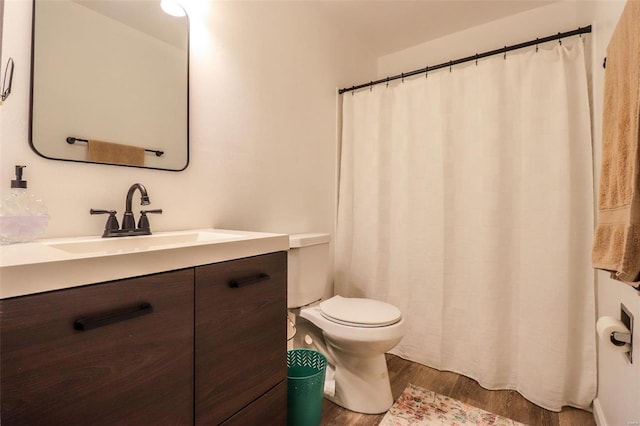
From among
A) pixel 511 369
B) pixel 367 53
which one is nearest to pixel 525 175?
pixel 511 369

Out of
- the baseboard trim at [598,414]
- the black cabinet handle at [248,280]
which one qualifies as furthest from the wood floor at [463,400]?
the black cabinet handle at [248,280]

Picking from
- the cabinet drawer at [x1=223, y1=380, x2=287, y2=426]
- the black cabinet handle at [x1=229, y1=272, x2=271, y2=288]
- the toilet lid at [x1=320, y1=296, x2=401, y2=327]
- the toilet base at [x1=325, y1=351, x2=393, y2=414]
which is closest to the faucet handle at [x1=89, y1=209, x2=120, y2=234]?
the black cabinet handle at [x1=229, y1=272, x2=271, y2=288]

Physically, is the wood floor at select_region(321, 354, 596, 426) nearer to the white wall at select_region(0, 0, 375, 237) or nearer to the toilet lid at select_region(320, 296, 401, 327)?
the toilet lid at select_region(320, 296, 401, 327)

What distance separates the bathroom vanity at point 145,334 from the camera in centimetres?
55

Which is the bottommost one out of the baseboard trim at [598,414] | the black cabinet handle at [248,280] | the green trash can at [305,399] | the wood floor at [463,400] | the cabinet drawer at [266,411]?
the wood floor at [463,400]

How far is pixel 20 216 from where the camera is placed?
85 centimetres

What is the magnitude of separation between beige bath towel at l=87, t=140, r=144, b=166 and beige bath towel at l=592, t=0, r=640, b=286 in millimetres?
1483

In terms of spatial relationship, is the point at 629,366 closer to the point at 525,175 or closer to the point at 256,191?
the point at 525,175

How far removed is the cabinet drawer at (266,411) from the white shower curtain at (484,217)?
120cm

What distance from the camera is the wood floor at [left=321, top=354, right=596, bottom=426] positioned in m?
1.50

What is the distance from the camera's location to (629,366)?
105cm

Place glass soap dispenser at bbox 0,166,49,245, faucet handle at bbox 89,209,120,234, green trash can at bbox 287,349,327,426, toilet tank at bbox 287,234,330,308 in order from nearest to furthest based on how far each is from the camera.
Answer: glass soap dispenser at bbox 0,166,49,245 < faucet handle at bbox 89,209,120,234 < green trash can at bbox 287,349,327,426 < toilet tank at bbox 287,234,330,308

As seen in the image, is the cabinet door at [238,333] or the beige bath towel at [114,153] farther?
the beige bath towel at [114,153]

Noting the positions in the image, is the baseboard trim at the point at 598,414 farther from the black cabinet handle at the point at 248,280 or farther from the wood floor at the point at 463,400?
Answer: the black cabinet handle at the point at 248,280
